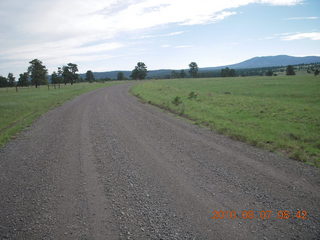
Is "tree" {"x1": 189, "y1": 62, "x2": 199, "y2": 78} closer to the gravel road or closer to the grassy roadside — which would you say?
the grassy roadside

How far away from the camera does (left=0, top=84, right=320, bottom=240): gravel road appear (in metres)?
3.74

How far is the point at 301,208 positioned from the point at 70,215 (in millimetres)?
4858

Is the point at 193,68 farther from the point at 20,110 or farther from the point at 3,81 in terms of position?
the point at 20,110

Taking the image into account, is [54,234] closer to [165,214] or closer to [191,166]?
[165,214]

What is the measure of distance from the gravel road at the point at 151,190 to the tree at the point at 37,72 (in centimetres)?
8001

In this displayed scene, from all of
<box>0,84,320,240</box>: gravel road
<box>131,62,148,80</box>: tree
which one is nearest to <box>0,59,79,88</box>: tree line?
<box>131,62,148,80</box>: tree

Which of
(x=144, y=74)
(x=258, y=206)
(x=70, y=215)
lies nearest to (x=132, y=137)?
(x=70, y=215)

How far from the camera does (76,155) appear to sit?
24.5 ft

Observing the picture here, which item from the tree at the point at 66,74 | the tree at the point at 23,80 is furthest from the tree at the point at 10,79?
the tree at the point at 66,74

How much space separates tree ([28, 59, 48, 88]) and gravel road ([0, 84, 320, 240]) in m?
80.0

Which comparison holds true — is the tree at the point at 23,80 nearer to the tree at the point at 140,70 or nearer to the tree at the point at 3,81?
the tree at the point at 3,81

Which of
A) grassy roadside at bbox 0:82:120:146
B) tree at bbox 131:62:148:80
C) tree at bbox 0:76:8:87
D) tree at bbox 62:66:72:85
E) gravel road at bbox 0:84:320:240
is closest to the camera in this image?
gravel road at bbox 0:84:320:240
